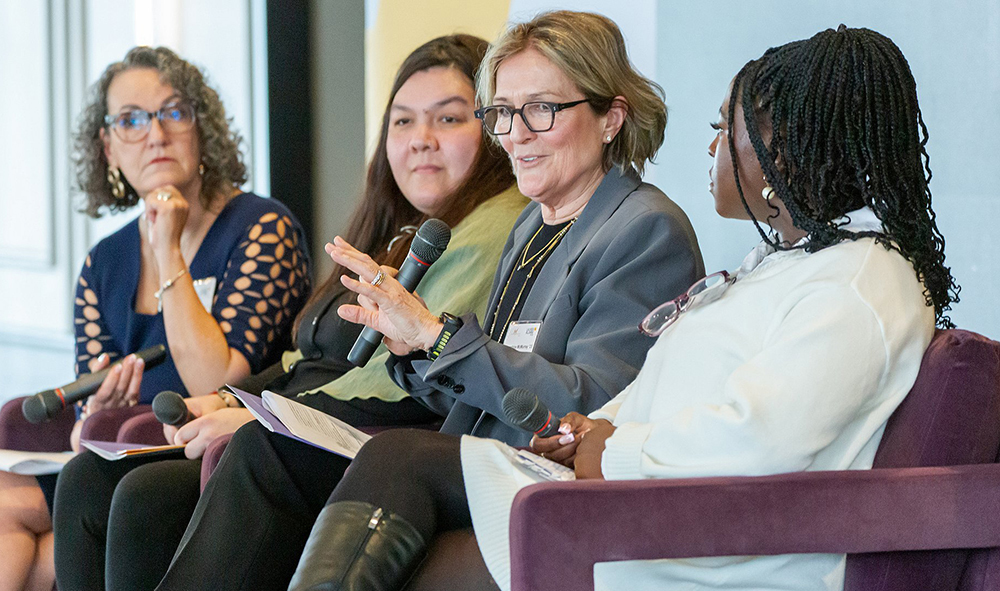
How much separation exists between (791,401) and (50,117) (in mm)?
4460

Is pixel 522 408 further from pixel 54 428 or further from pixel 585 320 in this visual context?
pixel 54 428

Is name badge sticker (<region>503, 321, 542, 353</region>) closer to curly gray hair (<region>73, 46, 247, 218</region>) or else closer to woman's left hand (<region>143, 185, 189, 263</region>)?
woman's left hand (<region>143, 185, 189, 263</region>)

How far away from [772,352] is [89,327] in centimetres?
Answer: 215

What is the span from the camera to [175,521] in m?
2.13

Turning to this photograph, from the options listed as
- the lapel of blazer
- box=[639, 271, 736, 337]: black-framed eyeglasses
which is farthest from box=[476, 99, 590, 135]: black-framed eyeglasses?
box=[639, 271, 736, 337]: black-framed eyeglasses

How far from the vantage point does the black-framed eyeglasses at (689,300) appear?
162cm

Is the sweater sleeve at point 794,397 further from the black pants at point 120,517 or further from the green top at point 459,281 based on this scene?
the black pants at point 120,517

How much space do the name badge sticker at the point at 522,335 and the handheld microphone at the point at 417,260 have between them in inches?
9.6

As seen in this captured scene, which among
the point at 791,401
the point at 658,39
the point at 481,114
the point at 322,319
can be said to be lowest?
the point at 322,319

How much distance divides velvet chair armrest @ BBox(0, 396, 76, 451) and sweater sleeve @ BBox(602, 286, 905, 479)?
183 cm

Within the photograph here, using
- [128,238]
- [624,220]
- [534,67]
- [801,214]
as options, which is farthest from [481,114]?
[128,238]

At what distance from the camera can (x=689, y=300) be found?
163 centimetres

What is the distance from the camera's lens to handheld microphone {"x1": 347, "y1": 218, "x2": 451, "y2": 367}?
187 centimetres

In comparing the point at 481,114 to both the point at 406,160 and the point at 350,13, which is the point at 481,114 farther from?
the point at 350,13
